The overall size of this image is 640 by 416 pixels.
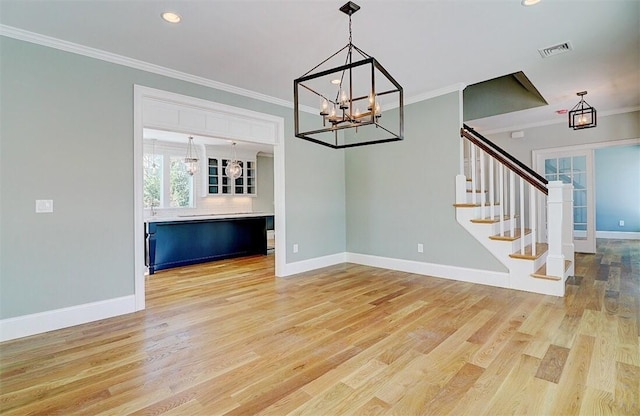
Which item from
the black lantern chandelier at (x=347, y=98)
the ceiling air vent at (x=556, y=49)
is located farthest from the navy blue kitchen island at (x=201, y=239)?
the ceiling air vent at (x=556, y=49)

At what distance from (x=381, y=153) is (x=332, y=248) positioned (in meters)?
1.85

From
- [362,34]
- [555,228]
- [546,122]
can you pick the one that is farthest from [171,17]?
[546,122]

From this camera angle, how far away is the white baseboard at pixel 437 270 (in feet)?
13.4

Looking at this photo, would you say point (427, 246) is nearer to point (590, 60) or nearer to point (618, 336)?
point (618, 336)

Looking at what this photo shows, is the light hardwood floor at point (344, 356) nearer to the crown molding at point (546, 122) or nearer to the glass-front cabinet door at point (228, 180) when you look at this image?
A: the crown molding at point (546, 122)

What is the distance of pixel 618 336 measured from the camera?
8.34 feet

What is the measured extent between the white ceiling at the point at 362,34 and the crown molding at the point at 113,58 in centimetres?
6

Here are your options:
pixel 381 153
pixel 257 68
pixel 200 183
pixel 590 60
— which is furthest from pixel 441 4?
pixel 200 183

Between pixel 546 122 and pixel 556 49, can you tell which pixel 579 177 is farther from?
pixel 556 49

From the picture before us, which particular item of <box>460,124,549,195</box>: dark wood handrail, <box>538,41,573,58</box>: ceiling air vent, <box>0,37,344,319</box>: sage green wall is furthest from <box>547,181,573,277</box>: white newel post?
<box>0,37,344,319</box>: sage green wall

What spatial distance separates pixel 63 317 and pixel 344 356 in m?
2.67

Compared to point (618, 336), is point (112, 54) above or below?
above

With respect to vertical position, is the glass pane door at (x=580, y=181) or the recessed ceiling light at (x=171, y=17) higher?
the recessed ceiling light at (x=171, y=17)

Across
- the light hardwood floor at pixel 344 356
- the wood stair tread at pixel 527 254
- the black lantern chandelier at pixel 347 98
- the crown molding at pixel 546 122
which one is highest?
the crown molding at pixel 546 122
